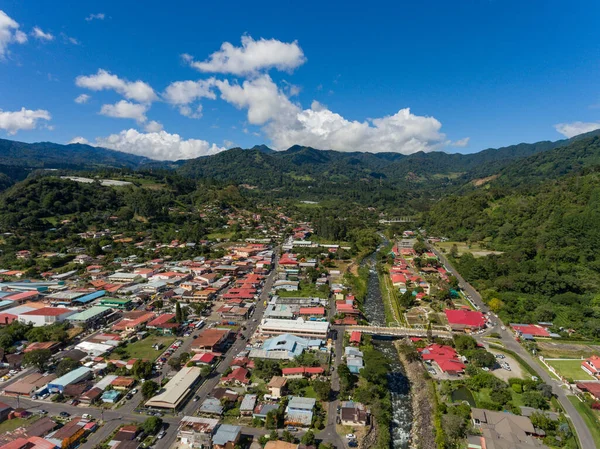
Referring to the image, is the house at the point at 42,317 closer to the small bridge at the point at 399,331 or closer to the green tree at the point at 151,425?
the green tree at the point at 151,425

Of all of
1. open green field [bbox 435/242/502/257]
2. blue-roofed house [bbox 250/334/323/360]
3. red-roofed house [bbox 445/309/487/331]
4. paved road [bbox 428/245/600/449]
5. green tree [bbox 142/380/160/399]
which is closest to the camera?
paved road [bbox 428/245/600/449]

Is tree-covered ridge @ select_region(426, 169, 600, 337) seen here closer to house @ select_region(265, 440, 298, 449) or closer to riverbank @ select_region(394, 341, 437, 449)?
riverbank @ select_region(394, 341, 437, 449)

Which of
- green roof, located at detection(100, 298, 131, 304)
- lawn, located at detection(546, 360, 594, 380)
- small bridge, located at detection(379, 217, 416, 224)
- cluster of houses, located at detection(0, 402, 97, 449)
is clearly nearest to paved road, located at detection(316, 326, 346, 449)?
cluster of houses, located at detection(0, 402, 97, 449)

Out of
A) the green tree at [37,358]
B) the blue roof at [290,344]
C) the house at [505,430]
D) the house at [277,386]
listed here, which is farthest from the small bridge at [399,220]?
the green tree at [37,358]

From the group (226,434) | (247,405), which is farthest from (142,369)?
(226,434)

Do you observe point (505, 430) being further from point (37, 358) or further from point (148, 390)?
point (37, 358)

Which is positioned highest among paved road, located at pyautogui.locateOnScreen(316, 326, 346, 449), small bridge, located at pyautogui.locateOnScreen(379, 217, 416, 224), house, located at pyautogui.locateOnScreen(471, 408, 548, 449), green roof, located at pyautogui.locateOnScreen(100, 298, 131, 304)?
small bridge, located at pyautogui.locateOnScreen(379, 217, 416, 224)
